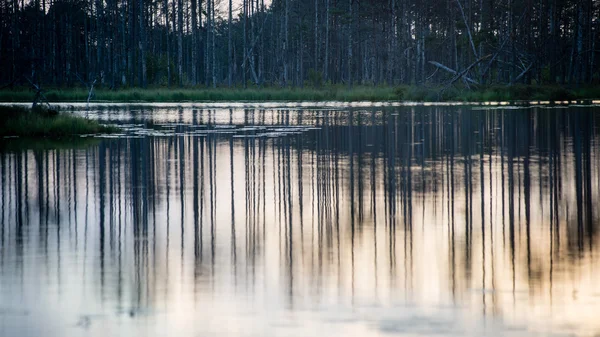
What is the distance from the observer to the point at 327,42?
85625 mm

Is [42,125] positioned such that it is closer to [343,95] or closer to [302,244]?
[302,244]

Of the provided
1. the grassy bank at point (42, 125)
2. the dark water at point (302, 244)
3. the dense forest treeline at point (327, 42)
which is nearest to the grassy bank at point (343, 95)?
the dense forest treeline at point (327, 42)

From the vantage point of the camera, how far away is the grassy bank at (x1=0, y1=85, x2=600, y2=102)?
59906 millimetres

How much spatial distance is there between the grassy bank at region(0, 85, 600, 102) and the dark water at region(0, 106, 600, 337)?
3577 centimetres

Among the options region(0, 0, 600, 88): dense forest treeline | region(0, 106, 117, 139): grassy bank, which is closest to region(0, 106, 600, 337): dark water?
region(0, 106, 117, 139): grassy bank

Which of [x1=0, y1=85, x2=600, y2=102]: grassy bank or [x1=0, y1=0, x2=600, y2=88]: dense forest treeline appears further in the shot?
[x1=0, y1=0, x2=600, y2=88]: dense forest treeline

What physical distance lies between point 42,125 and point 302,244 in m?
22.8

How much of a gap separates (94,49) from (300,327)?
10725 cm

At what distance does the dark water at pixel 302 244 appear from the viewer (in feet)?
27.1

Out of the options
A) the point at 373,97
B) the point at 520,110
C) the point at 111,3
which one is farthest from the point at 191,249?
the point at 111,3

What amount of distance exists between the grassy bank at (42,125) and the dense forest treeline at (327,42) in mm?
38452

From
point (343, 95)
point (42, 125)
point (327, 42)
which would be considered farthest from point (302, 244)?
point (327, 42)

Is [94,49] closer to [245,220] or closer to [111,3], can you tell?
[111,3]

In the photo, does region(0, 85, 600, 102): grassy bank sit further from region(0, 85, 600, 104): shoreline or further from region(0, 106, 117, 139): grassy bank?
region(0, 106, 117, 139): grassy bank
